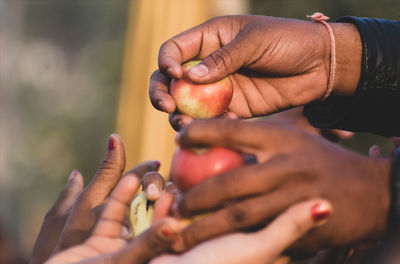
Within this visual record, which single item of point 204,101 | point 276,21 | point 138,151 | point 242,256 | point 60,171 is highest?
point 276,21

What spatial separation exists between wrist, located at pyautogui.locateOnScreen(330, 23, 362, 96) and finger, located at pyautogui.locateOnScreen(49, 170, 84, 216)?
1270mm

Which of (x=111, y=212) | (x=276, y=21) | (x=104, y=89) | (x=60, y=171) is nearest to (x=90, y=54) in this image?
(x=104, y=89)

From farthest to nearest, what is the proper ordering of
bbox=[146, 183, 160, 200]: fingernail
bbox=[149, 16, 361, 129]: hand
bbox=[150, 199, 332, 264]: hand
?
1. bbox=[149, 16, 361, 129]: hand
2. bbox=[146, 183, 160, 200]: fingernail
3. bbox=[150, 199, 332, 264]: hand

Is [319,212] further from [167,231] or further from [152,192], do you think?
[152,192]

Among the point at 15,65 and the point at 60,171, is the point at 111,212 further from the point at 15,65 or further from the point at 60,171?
the point at 15,65

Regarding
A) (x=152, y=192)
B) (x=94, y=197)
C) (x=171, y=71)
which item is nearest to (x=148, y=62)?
(x=171, y=71)

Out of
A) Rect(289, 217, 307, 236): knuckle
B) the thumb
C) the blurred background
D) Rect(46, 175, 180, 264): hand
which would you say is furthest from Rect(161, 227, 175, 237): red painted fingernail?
the blurred background

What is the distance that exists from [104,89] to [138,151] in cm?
155

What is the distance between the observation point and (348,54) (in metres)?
1.78

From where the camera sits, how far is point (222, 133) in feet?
3.09

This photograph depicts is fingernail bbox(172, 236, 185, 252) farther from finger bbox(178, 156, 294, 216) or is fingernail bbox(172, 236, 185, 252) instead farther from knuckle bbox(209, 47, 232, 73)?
knuckle bbox(209, 47, 232, 73)

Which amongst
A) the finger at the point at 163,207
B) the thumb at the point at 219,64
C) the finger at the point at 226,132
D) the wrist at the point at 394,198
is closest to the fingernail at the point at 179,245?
the finger at the point at 163,207

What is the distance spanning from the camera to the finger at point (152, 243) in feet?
2.96

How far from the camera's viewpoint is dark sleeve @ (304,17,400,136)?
1.71m
